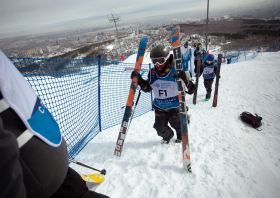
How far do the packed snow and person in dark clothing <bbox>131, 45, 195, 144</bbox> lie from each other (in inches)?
25.5

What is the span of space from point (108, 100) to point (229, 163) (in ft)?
16.2

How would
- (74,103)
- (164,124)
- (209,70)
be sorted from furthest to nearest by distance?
(209,70)
(74,103)
(164,124)

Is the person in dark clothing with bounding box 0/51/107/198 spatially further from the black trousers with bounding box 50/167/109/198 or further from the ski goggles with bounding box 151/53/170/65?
the ski goggles with bounding box 151/53/170/65

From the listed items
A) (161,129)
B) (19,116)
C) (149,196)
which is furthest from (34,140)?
(161,129)

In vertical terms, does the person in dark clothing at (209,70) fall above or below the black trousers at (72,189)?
below

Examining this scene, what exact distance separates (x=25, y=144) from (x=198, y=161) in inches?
112

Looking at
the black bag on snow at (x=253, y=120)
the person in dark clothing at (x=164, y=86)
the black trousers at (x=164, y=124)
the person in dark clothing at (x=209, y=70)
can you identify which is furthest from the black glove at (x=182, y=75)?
the person in dark clothing at (x=209, y=70)

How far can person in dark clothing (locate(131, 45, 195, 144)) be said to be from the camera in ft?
8.59

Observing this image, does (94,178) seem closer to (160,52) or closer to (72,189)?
(72,189)

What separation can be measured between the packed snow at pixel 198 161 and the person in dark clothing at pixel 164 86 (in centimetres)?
65

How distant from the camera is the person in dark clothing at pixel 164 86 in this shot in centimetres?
262

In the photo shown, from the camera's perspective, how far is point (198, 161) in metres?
2.68

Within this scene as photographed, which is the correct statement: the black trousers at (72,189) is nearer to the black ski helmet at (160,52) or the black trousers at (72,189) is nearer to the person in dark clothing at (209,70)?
the black ski helmet at (160,52)

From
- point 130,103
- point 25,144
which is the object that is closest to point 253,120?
point 130,103
